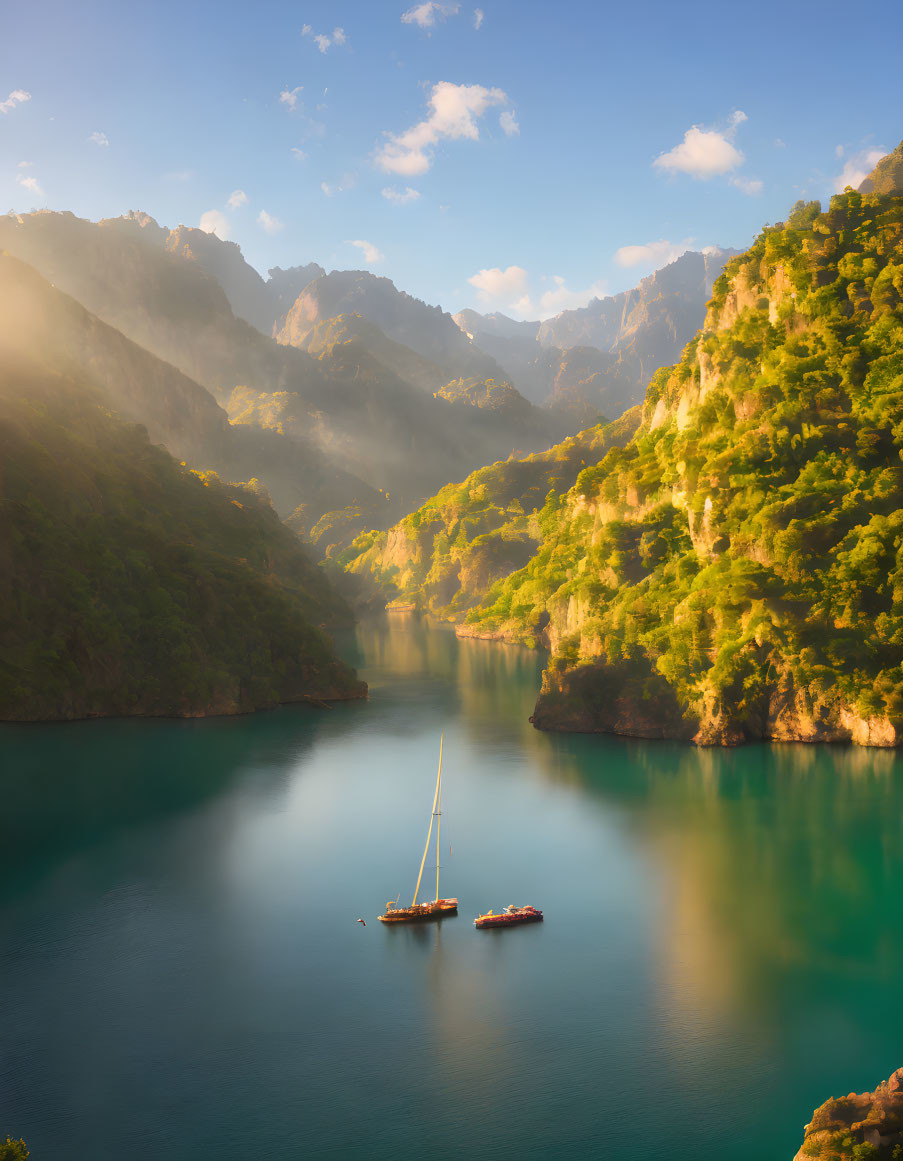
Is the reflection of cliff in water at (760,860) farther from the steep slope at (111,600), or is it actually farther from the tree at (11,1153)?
the steep slope at (111,600)

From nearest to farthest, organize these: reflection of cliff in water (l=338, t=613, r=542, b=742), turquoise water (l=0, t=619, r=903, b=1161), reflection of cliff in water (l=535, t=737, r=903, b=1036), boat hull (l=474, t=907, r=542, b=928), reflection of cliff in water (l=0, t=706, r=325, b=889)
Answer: turquoise water (l=0, t=619, r=903, b=1161) < reflection of cliff in water (l=535, t=737, r=903, b=1036) < boat hull (l=474, t=907, r=542, b=928) < reflection of cliff in water (l=0, t=706, r=325, b=889) < reflection of cliff in water (l=338, t=613, r=542, b=742)

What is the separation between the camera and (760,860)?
49.7 metres

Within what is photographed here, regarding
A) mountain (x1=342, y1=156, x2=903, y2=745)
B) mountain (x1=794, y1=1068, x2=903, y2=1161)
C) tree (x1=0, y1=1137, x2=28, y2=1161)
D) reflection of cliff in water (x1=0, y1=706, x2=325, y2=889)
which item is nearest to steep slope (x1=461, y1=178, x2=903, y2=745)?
mountain (x1=342, y1=156, x2=903, y2=745)

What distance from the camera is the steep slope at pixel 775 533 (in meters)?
64.9

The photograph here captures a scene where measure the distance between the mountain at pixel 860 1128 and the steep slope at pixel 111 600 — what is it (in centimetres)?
6885

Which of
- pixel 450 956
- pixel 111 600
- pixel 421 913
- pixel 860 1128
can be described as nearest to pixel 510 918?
pixel 450 956

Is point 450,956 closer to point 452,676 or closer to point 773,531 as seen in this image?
point 773,531

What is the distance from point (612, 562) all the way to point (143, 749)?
45726 mm

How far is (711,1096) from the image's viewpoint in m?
29.2

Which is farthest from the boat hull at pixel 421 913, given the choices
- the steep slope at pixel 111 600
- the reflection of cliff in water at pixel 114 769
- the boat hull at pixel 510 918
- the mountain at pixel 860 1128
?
the steep slope at pixel 111 600

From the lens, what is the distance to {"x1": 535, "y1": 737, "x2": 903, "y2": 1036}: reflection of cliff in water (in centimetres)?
3688

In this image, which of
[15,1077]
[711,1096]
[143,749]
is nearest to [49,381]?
[143,749]

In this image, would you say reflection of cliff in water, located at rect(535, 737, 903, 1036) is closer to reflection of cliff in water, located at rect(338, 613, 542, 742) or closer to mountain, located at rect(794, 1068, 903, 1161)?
mountain, located at rect(794, 1068, 903, 1161)

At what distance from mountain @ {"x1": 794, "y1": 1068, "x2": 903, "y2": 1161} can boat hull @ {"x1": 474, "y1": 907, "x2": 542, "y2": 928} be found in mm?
19239
